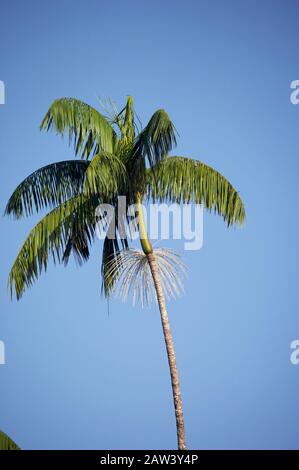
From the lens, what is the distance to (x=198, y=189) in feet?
151

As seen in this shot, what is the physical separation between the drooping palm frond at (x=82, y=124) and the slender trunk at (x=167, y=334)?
6.34 feet

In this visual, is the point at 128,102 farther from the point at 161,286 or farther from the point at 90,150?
the point at 161,286

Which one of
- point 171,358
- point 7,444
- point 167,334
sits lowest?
point 7,444

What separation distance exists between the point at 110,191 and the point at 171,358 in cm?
460

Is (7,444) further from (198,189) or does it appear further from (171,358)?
(198,189)

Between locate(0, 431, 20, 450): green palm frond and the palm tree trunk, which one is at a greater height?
the palm tree trunk

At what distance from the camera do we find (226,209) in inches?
1816

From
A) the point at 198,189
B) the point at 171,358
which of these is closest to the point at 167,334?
the point at 171,358

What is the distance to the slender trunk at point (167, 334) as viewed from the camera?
4384 cm

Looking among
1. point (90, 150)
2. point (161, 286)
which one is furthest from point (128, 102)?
point (161, 286)

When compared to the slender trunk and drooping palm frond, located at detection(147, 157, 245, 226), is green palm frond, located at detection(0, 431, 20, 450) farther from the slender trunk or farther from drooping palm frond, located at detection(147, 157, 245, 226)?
drooping palm frond, located at detection(147, 157, 245, 226)

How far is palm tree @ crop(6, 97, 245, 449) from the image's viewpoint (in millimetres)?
45312

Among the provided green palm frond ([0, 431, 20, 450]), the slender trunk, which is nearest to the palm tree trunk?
the slender trunk

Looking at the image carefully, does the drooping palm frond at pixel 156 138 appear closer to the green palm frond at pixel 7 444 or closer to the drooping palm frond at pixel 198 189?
the drooping palm frond at pixel 198 189
